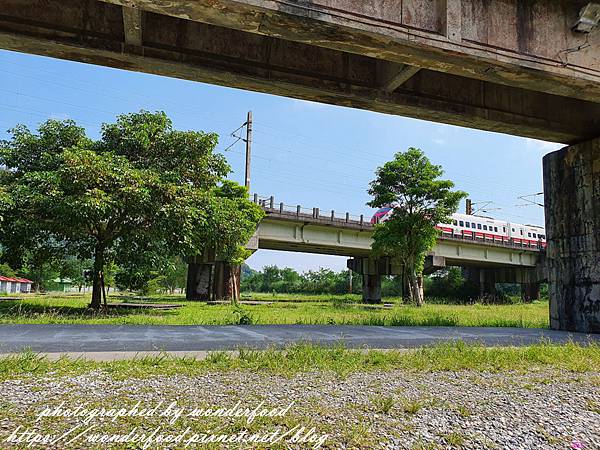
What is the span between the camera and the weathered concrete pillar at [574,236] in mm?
10672

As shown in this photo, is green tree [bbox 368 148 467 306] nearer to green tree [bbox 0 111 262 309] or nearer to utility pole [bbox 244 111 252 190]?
utility pole [bbox 244 111 252 190]

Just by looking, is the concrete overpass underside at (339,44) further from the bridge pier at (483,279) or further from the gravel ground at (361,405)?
the bridge pier at (483,279)

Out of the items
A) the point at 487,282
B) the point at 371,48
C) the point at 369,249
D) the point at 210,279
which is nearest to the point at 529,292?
the point at 487,282

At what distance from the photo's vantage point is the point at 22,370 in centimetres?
467

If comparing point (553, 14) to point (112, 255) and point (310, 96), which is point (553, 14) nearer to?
point (310, 96)

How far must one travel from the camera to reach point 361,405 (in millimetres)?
3930

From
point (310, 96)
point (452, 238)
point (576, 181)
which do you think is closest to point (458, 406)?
point (310, 96)

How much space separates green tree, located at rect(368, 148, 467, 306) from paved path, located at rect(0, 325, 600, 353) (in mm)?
20313

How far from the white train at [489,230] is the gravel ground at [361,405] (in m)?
34.9

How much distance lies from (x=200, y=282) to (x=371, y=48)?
28.9 m

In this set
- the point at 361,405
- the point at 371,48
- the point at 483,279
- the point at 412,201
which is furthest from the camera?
the point at 483,279

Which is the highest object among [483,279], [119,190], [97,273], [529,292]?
[119,190]

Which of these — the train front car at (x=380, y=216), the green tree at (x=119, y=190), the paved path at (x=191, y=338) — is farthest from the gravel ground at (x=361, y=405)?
the train front car at (x=380, y=216)

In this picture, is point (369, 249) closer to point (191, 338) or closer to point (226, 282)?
point (226, 282)
